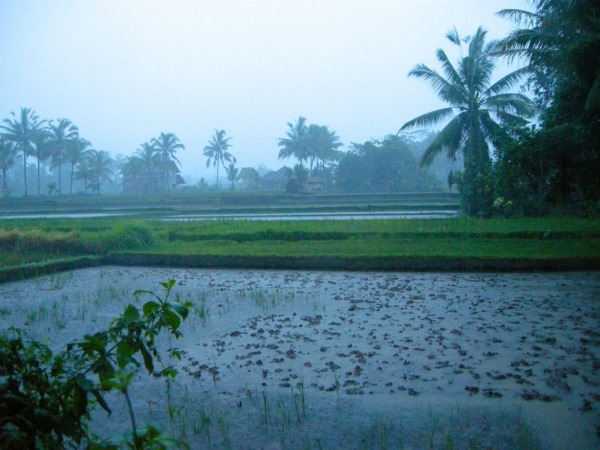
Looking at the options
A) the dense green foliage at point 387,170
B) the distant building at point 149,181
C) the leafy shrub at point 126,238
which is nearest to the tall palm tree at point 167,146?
the distant building at point 149,181

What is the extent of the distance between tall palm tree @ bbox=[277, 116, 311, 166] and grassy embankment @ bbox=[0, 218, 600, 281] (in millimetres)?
32295

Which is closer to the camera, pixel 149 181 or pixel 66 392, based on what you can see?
pixel 66 392

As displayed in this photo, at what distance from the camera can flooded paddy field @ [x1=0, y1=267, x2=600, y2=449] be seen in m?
3.40

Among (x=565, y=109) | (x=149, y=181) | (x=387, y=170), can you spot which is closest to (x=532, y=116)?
(x=565, y=109)

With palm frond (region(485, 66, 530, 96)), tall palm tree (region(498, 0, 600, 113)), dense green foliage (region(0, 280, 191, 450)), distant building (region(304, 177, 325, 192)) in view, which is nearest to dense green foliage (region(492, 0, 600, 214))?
tall palm tree (region(498, 0, 600, 113))

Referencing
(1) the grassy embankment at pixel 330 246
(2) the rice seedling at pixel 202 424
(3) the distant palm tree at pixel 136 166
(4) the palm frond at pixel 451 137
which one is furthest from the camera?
(3) the distant palm tree at pixel 136 166

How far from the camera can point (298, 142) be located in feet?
154

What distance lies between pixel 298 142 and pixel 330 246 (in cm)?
3619

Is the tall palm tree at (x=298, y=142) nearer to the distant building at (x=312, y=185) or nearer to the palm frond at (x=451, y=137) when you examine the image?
the distant building at (x=312, y=185)

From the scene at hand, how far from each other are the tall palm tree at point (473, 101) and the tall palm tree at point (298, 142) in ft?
87.4

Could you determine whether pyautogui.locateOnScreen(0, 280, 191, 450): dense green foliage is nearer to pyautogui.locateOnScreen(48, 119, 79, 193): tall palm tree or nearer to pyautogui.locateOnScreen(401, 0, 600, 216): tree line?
pyautogui.locateOnScreen(401, 0, 600, 216): tree line

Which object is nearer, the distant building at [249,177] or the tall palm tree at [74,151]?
the tall palm tree at [74,151]

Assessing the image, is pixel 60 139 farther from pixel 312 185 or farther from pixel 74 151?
pixel 312 185

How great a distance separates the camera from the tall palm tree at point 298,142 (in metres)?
46.8
